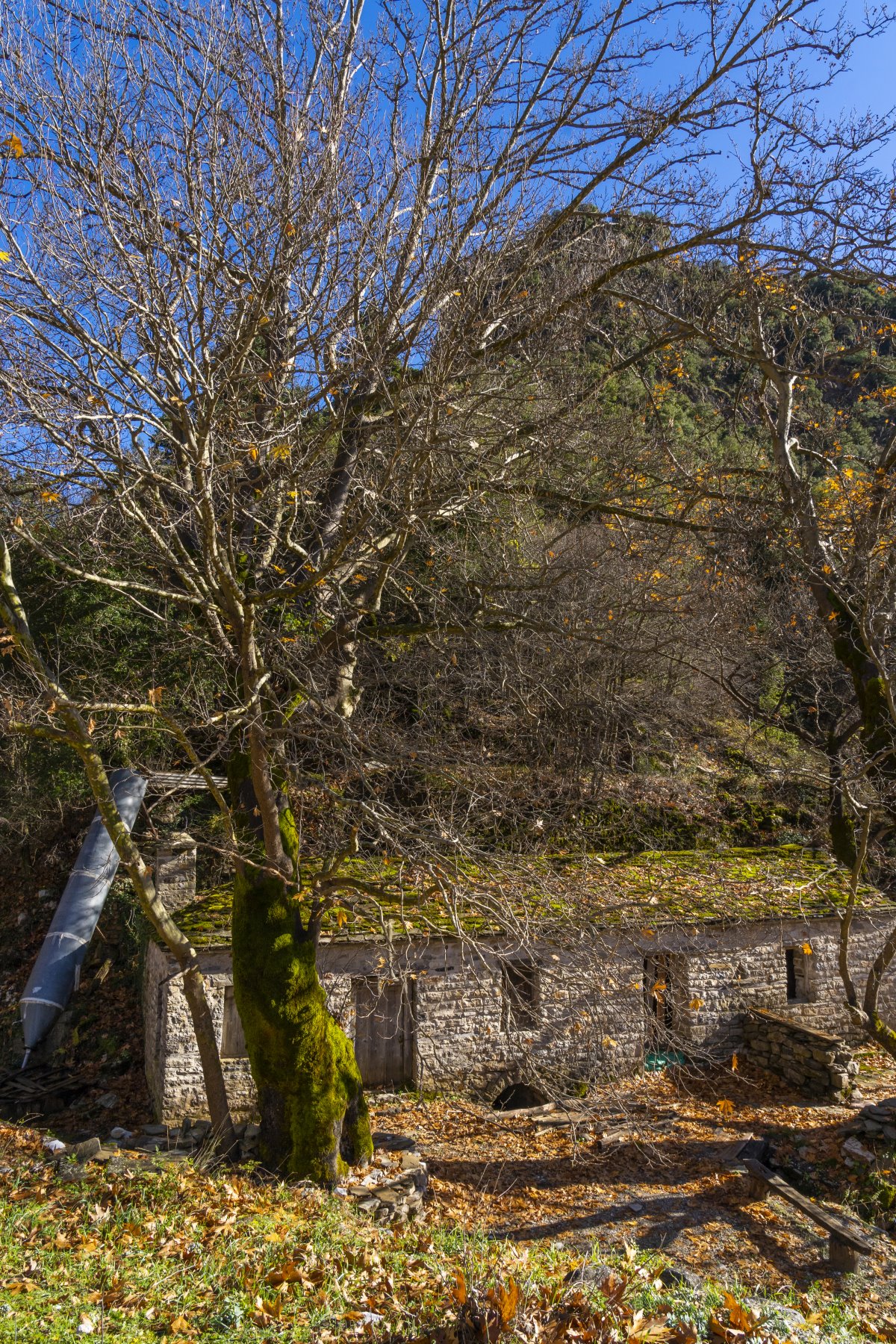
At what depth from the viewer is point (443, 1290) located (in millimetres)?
4602

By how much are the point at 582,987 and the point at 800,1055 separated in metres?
5.73

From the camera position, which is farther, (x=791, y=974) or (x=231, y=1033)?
(x=791, y=974)

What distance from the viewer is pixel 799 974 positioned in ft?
45.5

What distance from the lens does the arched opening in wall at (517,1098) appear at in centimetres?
1123

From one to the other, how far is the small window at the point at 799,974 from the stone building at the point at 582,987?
29 millimetres

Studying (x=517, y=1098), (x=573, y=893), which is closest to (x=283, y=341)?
(x=573, y=893)

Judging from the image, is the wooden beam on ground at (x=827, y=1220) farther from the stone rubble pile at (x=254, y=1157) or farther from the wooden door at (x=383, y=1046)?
the wooden door at (x=383, y=1046)

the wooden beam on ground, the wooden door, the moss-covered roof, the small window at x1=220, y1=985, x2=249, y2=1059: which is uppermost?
the moss-covered roof

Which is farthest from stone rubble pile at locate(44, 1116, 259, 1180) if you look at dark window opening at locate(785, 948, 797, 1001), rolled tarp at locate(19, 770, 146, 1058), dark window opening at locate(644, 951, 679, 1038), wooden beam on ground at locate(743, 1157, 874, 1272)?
dark window opening at locate(785, 948, 797, 1001)

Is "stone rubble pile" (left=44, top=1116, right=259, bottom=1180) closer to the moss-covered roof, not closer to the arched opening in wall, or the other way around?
the moss-covered roof

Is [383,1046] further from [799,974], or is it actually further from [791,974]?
[799,974]

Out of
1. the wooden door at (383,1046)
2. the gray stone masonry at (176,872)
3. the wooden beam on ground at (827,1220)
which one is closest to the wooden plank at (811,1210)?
the wooden beam on ground at (827,1220)

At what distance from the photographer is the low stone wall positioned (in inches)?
462

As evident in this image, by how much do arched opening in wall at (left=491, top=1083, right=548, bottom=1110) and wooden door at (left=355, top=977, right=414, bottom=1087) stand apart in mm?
1234
